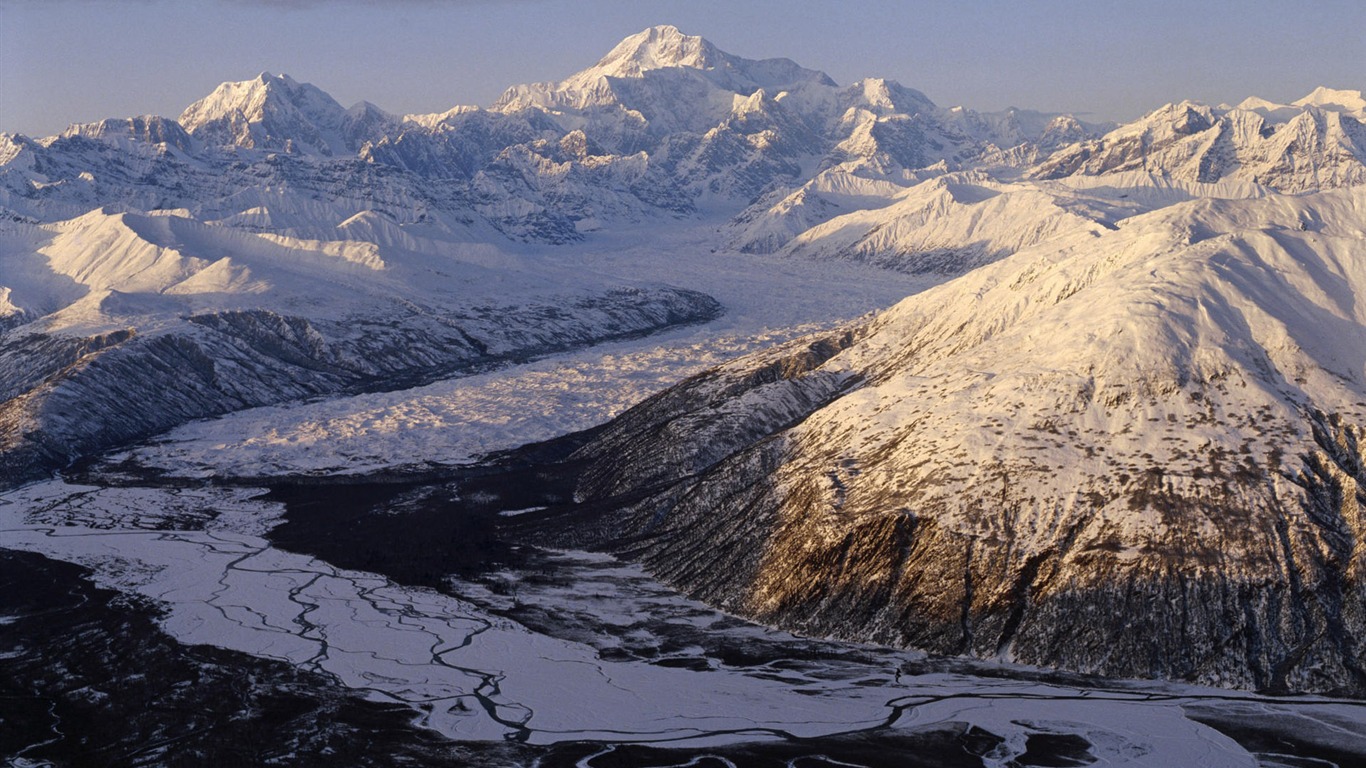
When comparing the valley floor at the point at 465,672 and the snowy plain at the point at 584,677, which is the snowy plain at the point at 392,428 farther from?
the snowy plain at the point at 584,677

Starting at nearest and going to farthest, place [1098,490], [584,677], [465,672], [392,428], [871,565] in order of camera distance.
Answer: [584,677] < [465,672] < [1098,490] < [871,565] < [392,428]

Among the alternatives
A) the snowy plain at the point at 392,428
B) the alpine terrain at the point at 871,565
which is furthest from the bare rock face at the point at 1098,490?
the snowy plain at the point at 392,428

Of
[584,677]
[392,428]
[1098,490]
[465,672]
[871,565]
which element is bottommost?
[465,672]

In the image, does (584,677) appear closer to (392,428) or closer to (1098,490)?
(1098,490)

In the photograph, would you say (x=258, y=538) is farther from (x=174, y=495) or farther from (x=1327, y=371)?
(x=1327, y=371)

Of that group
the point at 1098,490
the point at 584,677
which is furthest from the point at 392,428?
the point at 1098,490

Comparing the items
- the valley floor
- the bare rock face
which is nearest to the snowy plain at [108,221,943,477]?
the valley floor

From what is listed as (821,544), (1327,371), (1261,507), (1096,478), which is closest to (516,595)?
(821,544)

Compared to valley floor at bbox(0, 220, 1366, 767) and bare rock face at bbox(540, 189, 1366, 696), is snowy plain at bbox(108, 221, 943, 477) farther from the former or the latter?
bare rock face at bbox(540, 189, 1366, 696)
